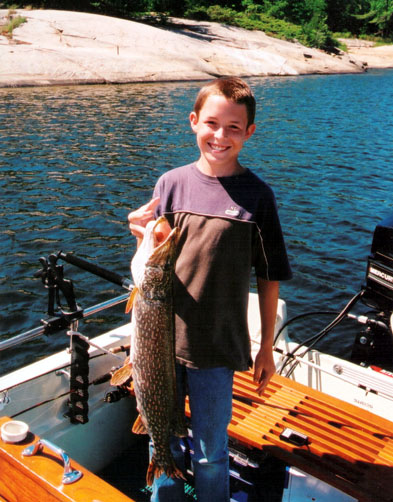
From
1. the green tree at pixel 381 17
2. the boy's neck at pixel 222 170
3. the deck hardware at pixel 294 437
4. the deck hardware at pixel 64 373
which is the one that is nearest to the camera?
the boy's neck at pixel 222 170

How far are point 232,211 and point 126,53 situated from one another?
118 ft

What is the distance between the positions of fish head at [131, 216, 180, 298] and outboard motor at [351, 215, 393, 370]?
8.93ft

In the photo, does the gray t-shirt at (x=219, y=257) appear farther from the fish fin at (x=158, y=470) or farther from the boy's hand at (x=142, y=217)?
the fish fin at (x=158, y=470)

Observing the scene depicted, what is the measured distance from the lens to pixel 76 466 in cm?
263

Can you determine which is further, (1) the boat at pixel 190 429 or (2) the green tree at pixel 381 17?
(2) the green tree at pixel 381 17

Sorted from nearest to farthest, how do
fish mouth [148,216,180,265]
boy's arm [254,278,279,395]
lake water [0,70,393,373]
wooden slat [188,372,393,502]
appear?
fish mouth [148,216,180,265] → boy's arm [254,278,279,395] → wooden slat [188,372,393,502] → lake water [0,70,393,373]

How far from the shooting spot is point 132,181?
590 inches

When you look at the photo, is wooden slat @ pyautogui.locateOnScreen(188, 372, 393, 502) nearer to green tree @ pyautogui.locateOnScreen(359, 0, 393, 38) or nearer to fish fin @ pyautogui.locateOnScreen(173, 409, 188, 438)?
fish fin @ pyautogui.locateOnScreen(173, 409, 188, 438)

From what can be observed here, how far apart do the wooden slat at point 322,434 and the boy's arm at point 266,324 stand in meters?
0.64

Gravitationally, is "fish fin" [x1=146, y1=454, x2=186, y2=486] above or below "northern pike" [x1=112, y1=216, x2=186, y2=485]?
below

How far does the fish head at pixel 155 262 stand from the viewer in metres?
2.25

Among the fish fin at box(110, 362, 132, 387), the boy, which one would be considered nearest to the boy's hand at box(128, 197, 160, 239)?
the boy

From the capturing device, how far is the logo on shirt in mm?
2469

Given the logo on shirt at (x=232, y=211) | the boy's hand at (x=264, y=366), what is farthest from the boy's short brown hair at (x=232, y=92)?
the boy's hand at (x=264, y=366)
